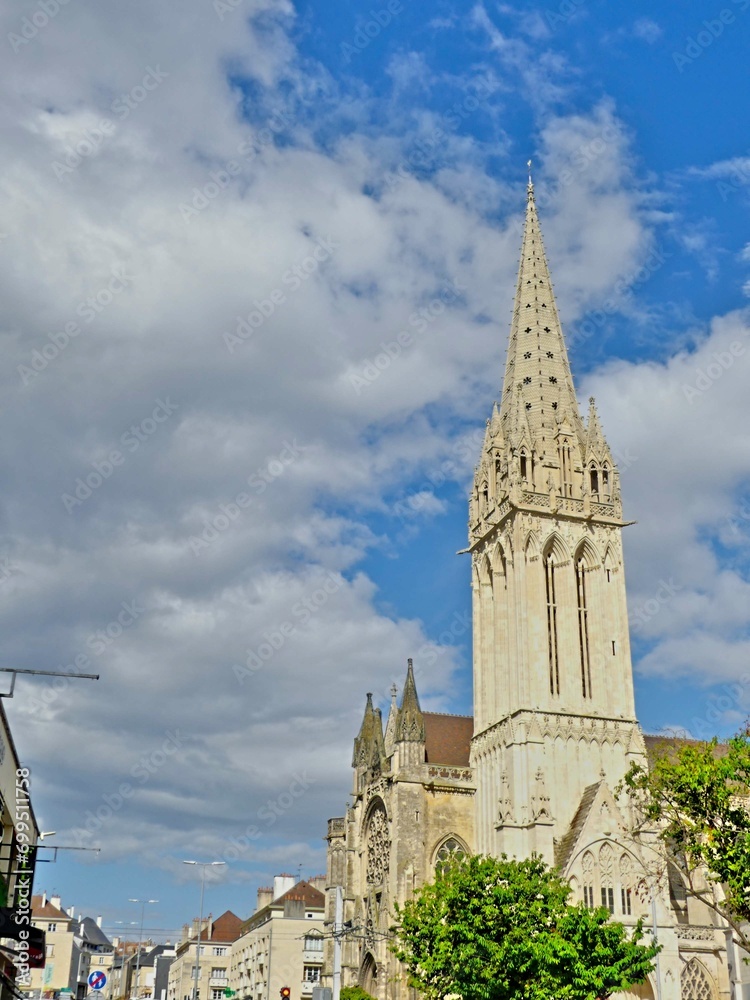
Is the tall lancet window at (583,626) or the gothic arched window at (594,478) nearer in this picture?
the tall lancet window at (583,626)

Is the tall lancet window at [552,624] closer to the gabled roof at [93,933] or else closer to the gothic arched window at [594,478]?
the gothic arched window at [594,478]

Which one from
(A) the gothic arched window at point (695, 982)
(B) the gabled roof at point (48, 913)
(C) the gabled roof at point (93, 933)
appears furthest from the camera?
(C) the gabled roof at point (93, 933)

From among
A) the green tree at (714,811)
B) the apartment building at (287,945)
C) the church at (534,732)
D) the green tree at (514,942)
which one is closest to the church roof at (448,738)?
the church at (534,732)

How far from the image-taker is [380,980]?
53250 millimetres

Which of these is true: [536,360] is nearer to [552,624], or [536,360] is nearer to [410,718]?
[552,624]

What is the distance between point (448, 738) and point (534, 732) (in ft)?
30.5

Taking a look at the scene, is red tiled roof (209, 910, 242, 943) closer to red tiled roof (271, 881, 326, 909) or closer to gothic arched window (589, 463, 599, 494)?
red tiled roof (271, 881, 326, 909)

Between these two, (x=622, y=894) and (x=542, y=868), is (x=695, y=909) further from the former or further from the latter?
(x=542, y=868)

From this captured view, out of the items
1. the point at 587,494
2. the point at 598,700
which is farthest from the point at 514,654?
the point at 587,494

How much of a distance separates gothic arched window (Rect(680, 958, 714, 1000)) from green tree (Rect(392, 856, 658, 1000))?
1424cm

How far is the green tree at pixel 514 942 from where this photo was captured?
1331 inches

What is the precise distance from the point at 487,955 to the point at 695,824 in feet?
32.3

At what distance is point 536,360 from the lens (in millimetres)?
62969

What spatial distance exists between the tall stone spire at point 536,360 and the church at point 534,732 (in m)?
0.13
